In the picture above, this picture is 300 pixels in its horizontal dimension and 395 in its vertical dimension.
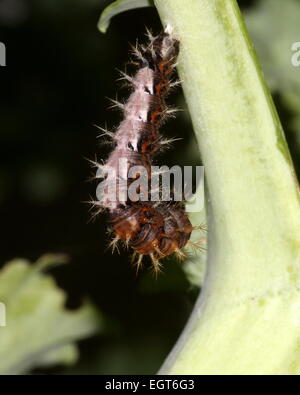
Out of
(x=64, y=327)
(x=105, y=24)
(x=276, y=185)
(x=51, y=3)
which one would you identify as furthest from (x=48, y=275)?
(x=51, y=3)

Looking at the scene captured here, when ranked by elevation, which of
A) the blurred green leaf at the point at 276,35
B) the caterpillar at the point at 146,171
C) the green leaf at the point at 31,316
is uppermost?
the blurred green leaf at the point at 276,35

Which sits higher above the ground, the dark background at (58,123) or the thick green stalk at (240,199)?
the dark background at (58,123)

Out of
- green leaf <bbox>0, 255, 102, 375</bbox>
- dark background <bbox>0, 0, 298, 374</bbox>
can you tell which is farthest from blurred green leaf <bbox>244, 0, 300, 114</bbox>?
green leaf <bbox>0, 255, 102, 375</bbox>

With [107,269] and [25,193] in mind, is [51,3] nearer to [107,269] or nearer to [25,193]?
[25,193]

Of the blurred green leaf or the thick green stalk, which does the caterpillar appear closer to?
the blurred green leaf

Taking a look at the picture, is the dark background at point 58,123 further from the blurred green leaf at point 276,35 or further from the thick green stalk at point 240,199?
the thick green stalk at point 240,199

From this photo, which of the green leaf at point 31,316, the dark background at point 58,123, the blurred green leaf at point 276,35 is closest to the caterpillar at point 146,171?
the green leaf at point 31,316
